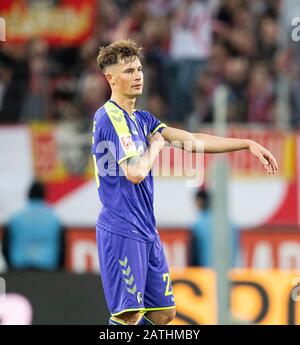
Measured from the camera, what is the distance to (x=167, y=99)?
550 inches

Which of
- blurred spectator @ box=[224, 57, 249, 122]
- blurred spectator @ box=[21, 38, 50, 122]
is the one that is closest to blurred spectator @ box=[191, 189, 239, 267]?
blurred spectator @ box=[224, 57, 249, 122]

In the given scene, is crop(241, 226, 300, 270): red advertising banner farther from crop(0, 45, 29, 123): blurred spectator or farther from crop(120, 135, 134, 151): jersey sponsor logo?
crop(120, 135, 134, 151): jersey sponsor logo

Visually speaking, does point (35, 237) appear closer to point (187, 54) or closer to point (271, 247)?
point (271, 247)

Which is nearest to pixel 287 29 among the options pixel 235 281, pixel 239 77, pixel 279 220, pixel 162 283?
pixel 239 77

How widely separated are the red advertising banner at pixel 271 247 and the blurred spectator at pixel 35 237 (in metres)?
2.21

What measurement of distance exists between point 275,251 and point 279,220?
1.57 feet

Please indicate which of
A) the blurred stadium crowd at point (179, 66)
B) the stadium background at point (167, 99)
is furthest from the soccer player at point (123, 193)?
the blurred stadium crowd at point (179, 66)

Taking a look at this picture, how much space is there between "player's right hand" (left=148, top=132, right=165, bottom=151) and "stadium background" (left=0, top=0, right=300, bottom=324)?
4.56m

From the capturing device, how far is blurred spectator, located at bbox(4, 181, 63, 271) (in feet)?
41.9

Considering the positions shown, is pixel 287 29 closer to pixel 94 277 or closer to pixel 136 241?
pixel 94 277

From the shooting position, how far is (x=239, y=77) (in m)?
14.3

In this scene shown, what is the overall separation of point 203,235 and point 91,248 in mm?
1486

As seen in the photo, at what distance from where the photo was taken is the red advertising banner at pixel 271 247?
42.5 ft
